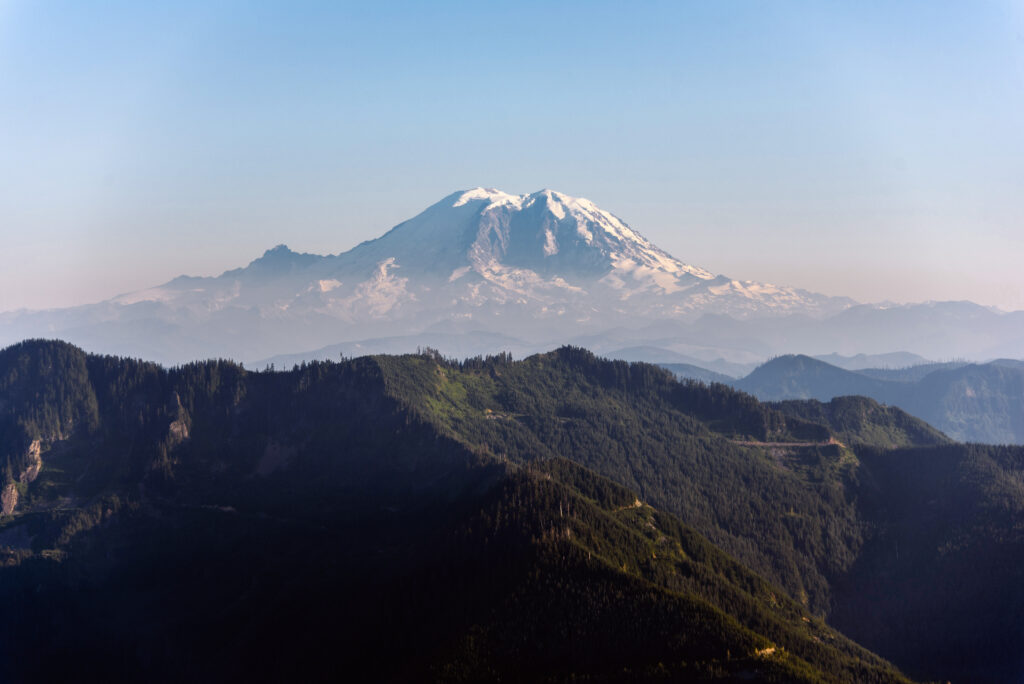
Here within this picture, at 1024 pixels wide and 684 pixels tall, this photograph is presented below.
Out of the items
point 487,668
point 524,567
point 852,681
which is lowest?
point 852,681

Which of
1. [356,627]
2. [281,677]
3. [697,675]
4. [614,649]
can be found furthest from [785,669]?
[281,677]

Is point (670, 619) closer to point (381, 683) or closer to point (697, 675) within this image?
point (697, 675)

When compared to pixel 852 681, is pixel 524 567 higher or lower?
higher

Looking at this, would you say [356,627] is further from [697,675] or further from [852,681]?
[852,681]

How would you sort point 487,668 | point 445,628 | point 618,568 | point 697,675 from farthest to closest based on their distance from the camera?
A: point 618,568, point 445,628, point 487,668, point 697,675

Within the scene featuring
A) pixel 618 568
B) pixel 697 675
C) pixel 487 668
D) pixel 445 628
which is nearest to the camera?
pixel 697 675

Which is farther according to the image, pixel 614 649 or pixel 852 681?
pixel 852 681

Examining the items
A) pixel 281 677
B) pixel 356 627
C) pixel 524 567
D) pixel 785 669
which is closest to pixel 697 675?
pixel 785 669

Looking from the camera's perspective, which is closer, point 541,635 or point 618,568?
point 541,635
